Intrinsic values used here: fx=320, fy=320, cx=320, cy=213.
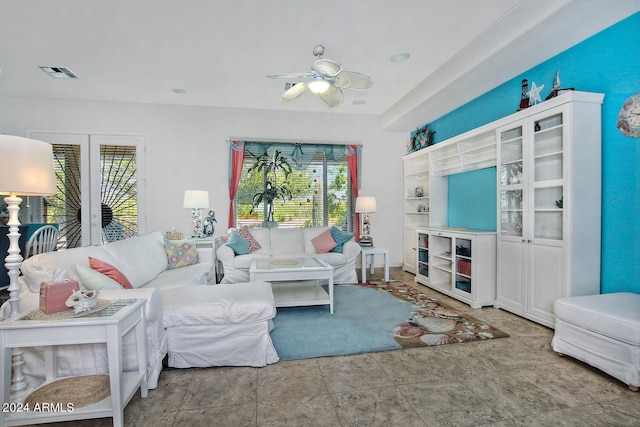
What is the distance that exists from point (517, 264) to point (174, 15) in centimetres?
411

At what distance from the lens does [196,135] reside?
17.9 ft

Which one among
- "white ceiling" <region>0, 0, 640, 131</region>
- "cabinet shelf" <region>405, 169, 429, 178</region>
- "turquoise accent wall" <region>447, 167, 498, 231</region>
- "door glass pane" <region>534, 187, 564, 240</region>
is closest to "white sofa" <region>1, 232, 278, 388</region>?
"white ceiling" <region>0, 0, 640, 131</region>

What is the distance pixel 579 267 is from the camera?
2.78 m

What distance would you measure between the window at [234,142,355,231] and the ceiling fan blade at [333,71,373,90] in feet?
8.88

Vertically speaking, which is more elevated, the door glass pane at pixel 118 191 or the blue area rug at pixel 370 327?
the door glass pane at pixel 118 191

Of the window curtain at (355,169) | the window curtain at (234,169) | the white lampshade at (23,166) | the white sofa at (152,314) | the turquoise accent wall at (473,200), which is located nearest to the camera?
the white lampshade at (23,166)

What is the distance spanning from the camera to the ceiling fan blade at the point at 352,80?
9.73 ft

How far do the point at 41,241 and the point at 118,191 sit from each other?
2089 millimetres

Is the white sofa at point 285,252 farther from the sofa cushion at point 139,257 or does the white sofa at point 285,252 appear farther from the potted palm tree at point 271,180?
the sofa cushion at point 139,257

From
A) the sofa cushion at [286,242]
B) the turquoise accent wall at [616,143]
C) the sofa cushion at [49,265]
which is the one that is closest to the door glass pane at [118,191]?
the sofa cushion at [286,242]

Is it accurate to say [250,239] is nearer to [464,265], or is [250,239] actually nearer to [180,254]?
[180,254]

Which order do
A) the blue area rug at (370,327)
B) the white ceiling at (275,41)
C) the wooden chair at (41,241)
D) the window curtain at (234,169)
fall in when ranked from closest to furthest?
1. the blue area rug at (370,327)
2. the white ceiling at (275,41)
3. the wooden chair at (41,241)
4. the window curtain at (234,169)

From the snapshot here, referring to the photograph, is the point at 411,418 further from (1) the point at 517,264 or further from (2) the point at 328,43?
(2) the point at 328,43

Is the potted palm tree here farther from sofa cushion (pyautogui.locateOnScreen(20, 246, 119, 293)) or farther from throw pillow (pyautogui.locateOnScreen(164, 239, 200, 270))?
sofa cushion (pyautogui.locateOnScreen(20, 246, 119, 293))
